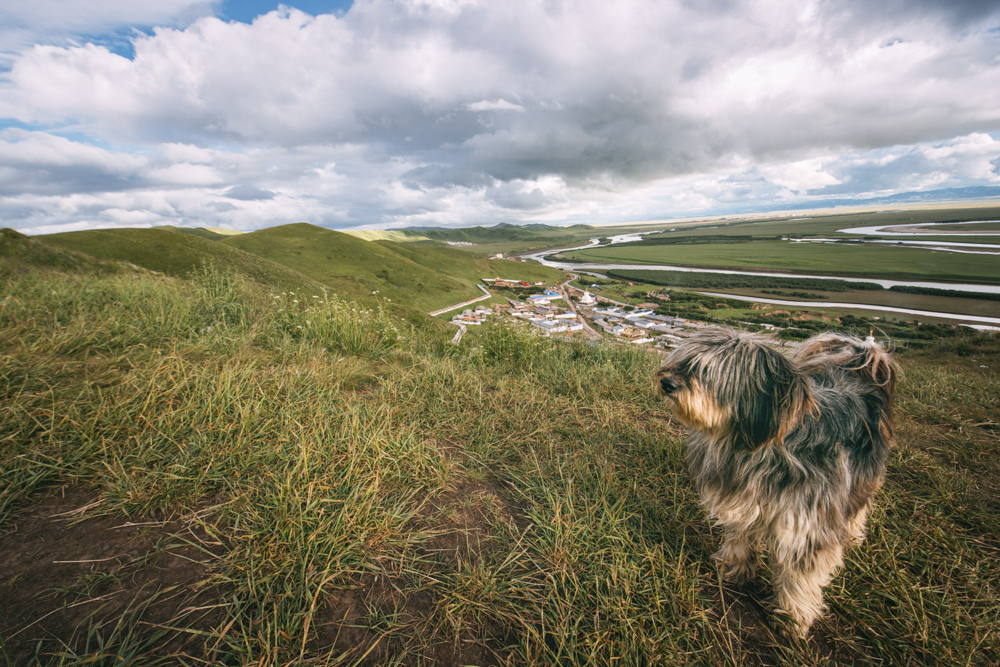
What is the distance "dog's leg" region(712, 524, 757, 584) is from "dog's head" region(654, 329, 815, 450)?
701 millimetres

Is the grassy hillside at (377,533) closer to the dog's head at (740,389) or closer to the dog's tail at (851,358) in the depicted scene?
the dog's head at (740,389)

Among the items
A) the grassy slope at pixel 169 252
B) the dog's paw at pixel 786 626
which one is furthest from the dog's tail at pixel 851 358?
the grassy slope at pixel 169 252

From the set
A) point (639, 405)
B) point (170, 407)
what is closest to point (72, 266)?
point (170, 407)

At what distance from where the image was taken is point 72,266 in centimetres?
848

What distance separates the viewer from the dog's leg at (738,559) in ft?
8.57

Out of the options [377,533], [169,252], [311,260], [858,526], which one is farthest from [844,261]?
[169,252]

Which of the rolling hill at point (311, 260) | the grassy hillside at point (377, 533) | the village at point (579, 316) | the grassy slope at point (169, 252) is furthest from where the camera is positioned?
the rolling hill at point (311, 260)

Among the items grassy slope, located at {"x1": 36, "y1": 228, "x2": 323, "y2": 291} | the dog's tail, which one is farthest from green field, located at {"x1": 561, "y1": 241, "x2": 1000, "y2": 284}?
grassy slope, located at {"x1": 36, "y1": 228, "x2": 323, "y2": 291}

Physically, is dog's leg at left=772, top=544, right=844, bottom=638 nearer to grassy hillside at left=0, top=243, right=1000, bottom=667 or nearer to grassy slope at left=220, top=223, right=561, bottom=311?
grassy hillside at left=0, top=243, right=1000, bottom=667

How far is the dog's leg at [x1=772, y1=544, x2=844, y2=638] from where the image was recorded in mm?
2381

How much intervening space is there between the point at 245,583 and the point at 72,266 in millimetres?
10928

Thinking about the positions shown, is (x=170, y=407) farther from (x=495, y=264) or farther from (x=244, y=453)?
(x=495, y=264)

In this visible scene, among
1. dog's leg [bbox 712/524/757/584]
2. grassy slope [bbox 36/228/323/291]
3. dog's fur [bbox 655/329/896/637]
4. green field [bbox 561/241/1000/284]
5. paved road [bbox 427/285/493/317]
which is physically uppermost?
grassy slope [bbox 36/228/323/291]

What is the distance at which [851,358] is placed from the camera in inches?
114
